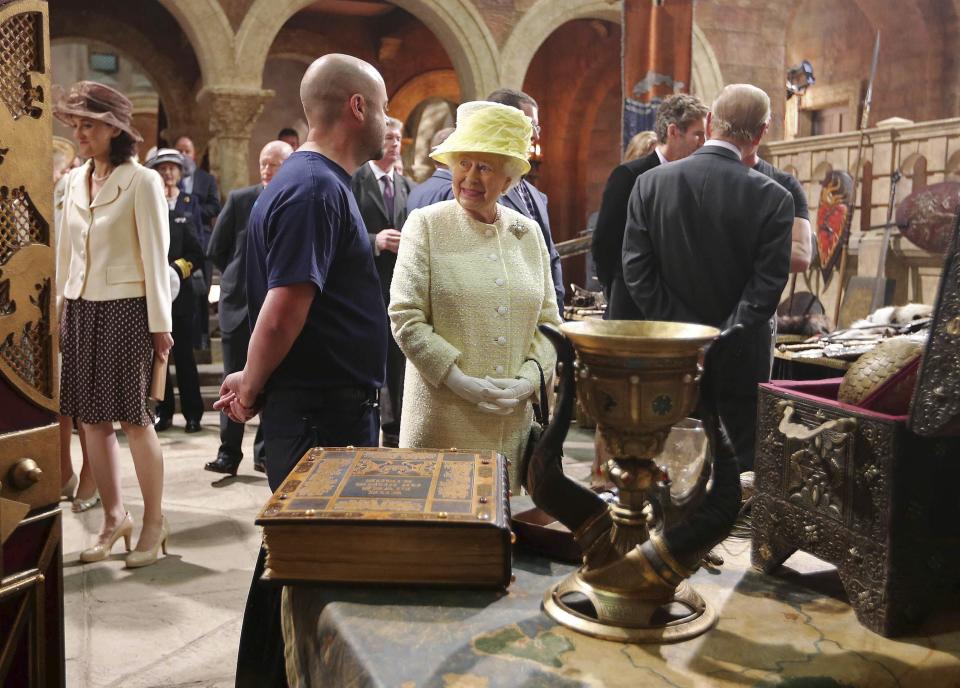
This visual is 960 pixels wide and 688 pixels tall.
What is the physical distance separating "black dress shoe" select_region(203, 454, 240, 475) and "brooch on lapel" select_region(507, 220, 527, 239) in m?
3.22

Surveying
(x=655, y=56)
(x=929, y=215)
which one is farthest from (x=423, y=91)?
(x=655, y=56)

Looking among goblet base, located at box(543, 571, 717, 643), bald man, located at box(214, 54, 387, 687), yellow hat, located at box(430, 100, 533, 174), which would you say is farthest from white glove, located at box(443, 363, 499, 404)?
goblet base, located at box(543, 571, 717, 643)

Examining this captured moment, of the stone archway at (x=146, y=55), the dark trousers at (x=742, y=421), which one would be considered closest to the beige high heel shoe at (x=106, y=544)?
the dark trousers at (x=742, y=421)

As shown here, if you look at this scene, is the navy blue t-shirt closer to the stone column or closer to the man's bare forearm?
the man's bare forearm

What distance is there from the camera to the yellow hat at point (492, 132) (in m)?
2.23

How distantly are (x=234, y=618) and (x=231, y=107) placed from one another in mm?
8250

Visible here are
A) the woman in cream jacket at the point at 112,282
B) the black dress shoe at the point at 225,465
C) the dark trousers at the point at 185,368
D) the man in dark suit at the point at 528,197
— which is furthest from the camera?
the dark trousers at the point at 185,368

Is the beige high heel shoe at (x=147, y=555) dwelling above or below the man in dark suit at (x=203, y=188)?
below

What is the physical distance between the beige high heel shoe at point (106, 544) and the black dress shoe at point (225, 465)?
1.40m


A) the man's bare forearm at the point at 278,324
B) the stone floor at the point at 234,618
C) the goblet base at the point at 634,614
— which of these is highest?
the man's bare forearm at the point at 278,324

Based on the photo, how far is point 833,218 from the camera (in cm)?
1080

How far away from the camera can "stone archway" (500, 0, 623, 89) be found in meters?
11.6

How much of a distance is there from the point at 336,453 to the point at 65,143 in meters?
15.4

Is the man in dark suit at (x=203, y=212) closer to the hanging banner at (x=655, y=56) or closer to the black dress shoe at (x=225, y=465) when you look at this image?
the black dress shoe at (x=225, y=465)
